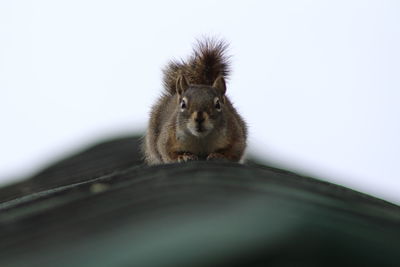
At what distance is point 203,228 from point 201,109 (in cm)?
318

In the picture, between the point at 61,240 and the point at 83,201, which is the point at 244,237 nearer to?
the point at 61,240

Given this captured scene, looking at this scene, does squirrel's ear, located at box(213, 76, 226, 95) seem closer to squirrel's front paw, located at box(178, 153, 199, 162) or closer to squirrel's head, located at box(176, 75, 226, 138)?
squirrel's head, located at box(176, 75, 226, 138)

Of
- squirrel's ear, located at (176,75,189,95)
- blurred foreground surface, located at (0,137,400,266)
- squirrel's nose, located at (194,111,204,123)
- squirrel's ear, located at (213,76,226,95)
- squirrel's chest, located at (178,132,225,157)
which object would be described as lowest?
blurred foreground surface, located at (0,137,400,266)

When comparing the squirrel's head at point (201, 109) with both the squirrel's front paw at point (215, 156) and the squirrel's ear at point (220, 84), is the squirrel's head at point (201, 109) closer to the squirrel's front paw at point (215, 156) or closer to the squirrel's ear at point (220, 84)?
the squirrel's ear at point (220, 84)

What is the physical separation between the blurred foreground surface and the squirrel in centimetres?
249

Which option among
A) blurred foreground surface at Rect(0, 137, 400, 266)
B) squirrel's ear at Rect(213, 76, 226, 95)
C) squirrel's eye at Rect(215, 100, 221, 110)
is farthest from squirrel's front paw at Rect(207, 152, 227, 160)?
blurred foreground surface at Rect(0, 137, 400, 266)

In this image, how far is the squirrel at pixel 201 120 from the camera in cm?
484

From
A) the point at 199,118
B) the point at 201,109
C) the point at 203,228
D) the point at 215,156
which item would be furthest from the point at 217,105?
the point at 203,228

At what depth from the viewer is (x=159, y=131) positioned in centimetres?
555

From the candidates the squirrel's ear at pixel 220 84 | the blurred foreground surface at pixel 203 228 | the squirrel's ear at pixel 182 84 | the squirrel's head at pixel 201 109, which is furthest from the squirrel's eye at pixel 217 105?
the blurred foreground surface at pixel 203 228

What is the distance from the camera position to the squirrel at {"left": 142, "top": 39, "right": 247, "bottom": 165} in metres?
4.84

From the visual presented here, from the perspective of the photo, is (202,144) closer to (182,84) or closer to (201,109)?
(201,109)

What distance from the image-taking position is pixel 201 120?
187 inches

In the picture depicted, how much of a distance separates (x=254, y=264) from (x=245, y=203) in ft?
0.91
